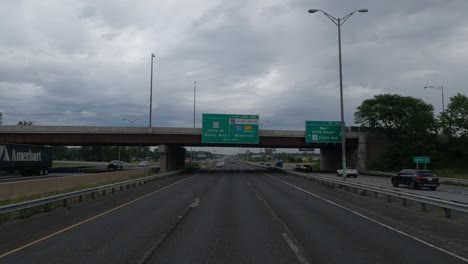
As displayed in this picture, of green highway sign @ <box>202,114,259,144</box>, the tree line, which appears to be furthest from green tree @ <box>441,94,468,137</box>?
green highway sign @ <box>202,114,259,144</box>

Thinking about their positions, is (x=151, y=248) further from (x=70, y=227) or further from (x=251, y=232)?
(x=70, y=227)

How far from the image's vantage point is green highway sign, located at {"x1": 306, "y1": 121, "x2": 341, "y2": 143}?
188ft

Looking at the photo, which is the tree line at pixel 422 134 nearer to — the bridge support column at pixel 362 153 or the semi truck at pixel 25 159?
the bridge support column at pixel 362 153

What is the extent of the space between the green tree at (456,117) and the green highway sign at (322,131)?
62.7 ft

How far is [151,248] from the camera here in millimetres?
8672

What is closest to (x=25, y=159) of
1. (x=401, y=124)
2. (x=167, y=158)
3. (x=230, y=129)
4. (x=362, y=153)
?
(x=167, y=158)

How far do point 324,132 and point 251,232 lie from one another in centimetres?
4813

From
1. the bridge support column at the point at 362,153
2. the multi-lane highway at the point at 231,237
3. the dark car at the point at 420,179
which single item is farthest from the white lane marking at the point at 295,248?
the bridge support column at the point at 362,153

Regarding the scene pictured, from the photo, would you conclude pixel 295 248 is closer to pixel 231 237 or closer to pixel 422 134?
pixel 231 237

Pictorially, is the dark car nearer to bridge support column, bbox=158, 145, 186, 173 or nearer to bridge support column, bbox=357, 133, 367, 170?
bridge support column, bbox=357, 133, 367, 170

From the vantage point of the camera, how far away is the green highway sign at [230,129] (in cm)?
5644

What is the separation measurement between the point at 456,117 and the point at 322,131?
2219cm

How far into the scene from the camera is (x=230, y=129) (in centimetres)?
5697

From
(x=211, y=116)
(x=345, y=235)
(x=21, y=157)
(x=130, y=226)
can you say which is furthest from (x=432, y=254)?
(x=211, y=116)
